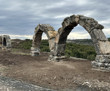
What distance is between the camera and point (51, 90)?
470 centimetres

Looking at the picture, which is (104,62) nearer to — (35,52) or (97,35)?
(97,35)

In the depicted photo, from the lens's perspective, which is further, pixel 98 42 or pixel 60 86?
pixel 98 42

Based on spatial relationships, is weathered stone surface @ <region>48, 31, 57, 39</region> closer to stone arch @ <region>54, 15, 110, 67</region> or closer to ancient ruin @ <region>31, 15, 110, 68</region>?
ancient ruin @ <region>31, 15, 110, 68</region>

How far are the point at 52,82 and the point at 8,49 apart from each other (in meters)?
15.4

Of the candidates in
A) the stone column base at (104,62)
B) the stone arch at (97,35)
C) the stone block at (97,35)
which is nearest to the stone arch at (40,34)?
the stone arch at (97,35)

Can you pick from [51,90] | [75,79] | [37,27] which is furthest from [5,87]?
[37,27]

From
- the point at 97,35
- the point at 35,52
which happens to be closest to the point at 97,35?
the point at 97,35

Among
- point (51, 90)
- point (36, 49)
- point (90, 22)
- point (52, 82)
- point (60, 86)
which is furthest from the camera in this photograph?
point (36, 49)

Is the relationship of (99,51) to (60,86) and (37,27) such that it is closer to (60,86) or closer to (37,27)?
(60,86)

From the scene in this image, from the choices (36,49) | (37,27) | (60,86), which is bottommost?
(60,86)

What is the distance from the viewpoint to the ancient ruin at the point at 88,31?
737 cm

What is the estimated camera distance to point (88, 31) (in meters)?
8.04

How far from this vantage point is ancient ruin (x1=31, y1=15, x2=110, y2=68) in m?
7.37

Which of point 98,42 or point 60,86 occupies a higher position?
point 98,42
